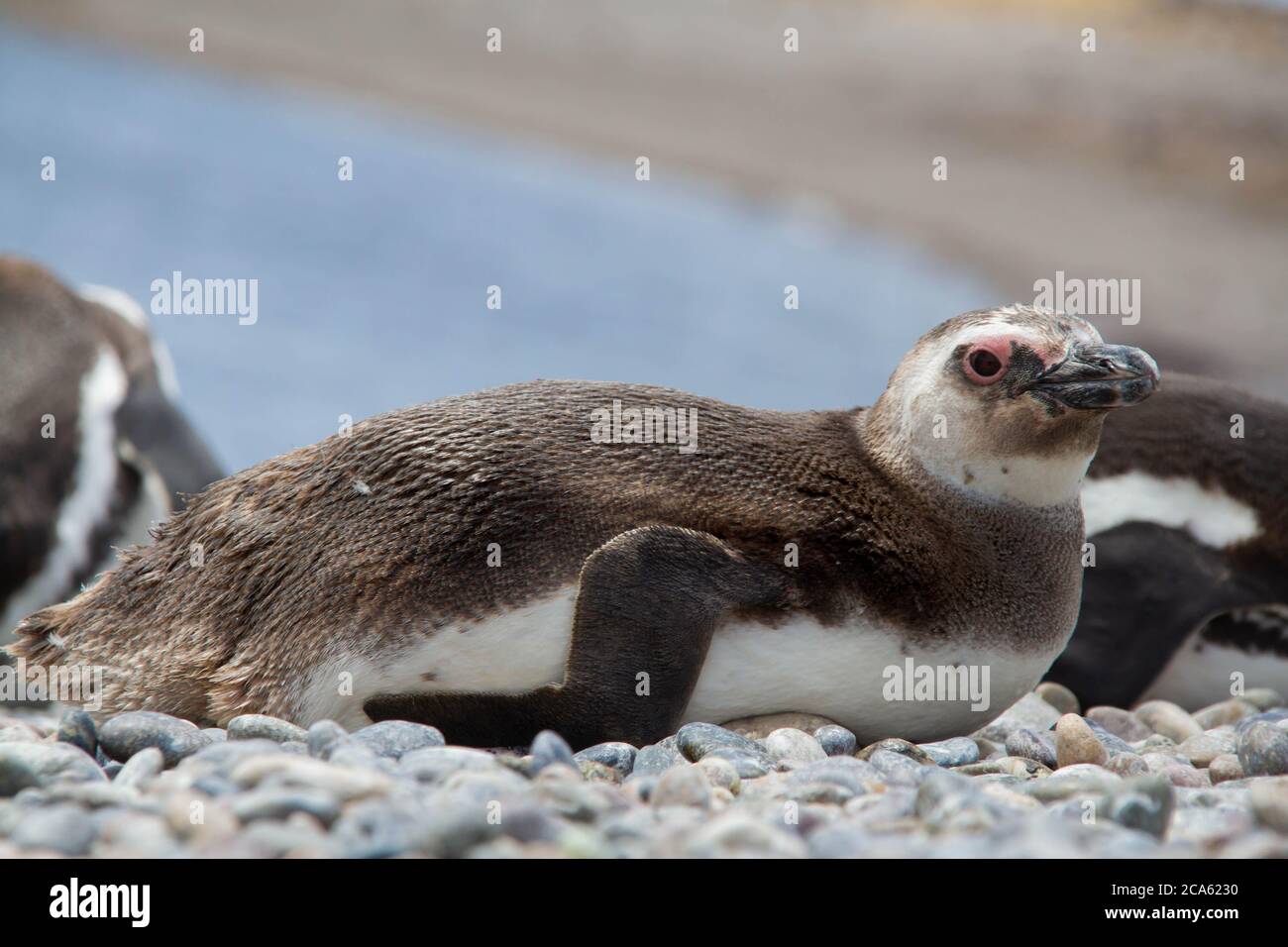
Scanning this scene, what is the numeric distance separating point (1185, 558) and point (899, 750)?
5.74ft

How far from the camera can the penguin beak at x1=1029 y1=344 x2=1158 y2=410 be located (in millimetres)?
3498

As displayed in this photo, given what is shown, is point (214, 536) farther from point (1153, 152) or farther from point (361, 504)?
point (1153, 152)

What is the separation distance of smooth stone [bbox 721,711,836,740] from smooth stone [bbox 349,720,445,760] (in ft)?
2.24

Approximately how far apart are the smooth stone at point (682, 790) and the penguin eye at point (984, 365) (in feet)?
4.17

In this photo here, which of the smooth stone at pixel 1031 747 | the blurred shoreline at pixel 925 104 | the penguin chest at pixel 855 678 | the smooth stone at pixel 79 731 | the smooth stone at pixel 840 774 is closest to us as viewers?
the smooth stone at pixel 840 774

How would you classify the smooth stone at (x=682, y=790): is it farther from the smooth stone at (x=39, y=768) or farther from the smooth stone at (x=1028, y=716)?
the smooth stone at (x=1028, y=716)

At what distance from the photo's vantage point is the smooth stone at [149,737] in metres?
3.14

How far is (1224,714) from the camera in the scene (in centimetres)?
460

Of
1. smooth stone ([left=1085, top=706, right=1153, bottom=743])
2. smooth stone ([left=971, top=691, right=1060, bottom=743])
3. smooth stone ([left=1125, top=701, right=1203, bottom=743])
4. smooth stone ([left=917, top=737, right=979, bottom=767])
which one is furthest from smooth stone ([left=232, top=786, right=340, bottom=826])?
smooth stone ([left=1125, top=701, right=1203, bottom=743])

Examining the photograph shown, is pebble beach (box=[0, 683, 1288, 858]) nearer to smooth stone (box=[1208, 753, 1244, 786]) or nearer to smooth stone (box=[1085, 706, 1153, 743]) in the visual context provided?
smooth stone (box=[1208, 753, 1244, 786])

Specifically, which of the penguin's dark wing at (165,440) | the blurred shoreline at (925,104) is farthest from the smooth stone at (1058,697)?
the blurred shoreline at (925,104)

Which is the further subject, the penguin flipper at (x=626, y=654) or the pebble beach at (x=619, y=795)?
the penguin flipper at (x=626, y=654)
